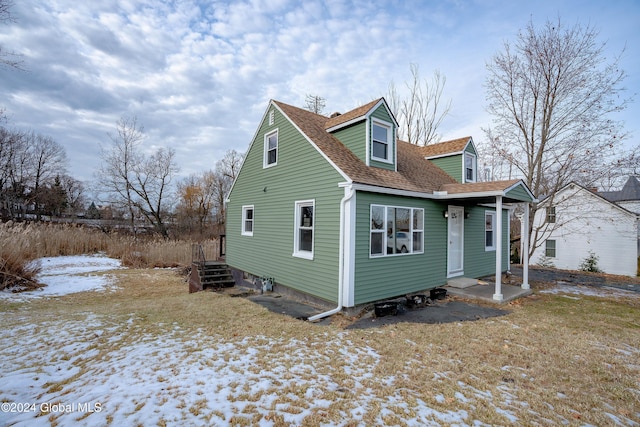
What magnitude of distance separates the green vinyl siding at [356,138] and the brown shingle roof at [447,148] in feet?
17.5

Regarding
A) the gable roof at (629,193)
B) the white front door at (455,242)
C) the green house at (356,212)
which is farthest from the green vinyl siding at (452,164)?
the gable roof at (629,193)

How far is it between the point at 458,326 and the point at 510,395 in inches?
99.6

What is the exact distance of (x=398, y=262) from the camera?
765 cm

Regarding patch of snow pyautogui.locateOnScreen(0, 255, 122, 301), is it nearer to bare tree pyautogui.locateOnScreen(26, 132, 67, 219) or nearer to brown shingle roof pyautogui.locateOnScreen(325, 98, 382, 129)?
brown shingle roof pyautogui.locateOnScreen(325, 98, 382, 129)

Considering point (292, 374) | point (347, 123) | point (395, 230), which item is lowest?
point (292, 374)

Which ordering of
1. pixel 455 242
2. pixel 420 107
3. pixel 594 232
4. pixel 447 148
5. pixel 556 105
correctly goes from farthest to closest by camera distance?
pixel 420 107 < pixel 594 232 < pixel 556 105 < pixel 447 148 < pixel 455 242

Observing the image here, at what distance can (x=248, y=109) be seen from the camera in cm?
1577

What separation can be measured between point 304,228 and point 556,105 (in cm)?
1326

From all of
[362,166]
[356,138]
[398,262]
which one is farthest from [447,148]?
[398,262]

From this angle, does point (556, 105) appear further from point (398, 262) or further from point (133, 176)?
point (133, 176)

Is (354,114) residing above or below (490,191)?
above

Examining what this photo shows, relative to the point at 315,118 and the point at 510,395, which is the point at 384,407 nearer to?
the point at 510,395

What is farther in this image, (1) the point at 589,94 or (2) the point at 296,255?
(1) the point at 589,94

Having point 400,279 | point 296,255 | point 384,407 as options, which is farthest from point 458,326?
point 296,255
